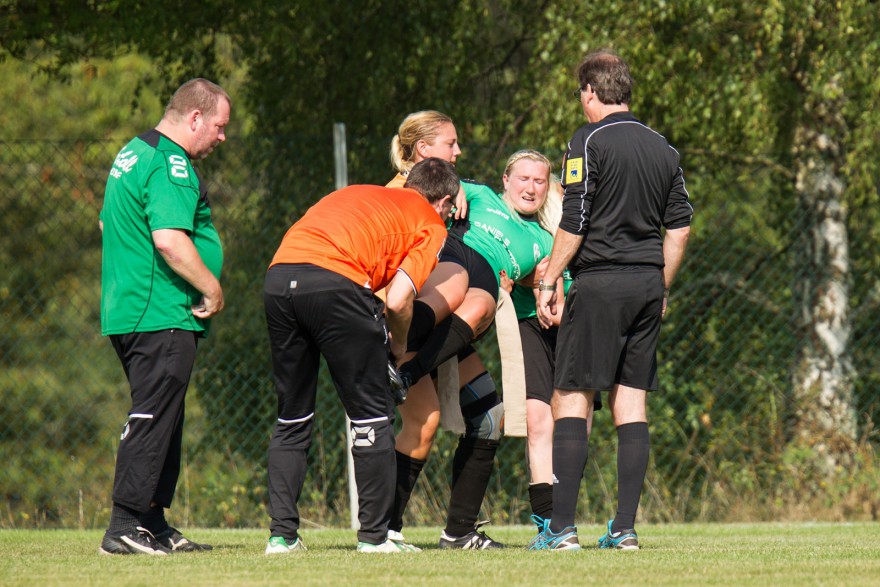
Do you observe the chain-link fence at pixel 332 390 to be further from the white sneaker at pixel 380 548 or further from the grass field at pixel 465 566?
the white sneaker at pixel 380 548

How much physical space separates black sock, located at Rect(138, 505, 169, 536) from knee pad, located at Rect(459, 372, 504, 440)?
1452 millimetres

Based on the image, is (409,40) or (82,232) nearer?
(82,232)

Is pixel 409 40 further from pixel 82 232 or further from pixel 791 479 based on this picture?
pixel 791 479

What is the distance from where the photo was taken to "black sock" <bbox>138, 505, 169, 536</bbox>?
208 inches

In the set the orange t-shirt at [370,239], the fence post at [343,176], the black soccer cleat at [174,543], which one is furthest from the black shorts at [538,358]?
the fence post at [343,176]

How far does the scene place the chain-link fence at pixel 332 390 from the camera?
824 cm

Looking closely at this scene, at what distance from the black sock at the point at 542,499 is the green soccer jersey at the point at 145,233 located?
1792 mm

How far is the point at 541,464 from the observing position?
5.79m

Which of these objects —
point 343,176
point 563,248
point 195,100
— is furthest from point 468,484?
point 343,176

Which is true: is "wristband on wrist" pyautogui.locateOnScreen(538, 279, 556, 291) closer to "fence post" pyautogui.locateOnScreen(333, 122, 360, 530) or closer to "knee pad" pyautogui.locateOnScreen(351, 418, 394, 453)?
"knee pad" pyautogui.locateOnScreen(351, 418, 394, 453)

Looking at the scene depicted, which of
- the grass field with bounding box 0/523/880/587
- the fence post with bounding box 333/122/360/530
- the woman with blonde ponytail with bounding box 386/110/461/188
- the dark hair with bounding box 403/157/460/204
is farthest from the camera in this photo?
the fence post with bounding box 333/122/360/530

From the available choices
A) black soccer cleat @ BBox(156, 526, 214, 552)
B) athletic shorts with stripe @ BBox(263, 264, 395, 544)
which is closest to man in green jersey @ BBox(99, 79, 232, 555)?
black soccer cleat @ BBox(156, 526, 214, 552)

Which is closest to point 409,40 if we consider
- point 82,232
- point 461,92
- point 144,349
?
point 461,92

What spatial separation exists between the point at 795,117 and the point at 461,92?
8.77 feet
